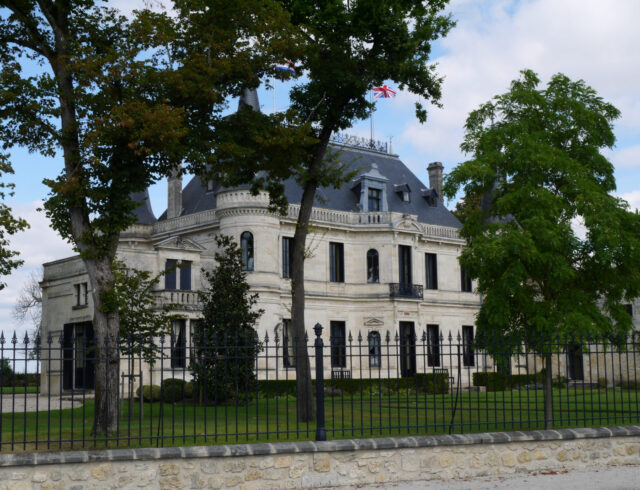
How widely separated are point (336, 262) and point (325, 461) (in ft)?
103

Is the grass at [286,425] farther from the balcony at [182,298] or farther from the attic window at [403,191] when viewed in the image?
the attic window at [403,191]

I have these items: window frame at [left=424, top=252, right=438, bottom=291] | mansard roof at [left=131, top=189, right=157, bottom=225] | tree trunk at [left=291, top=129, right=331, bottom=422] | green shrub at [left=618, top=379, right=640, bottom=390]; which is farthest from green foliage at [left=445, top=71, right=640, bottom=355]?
window frame at [left=424, top=252, right=438, bottom=291]

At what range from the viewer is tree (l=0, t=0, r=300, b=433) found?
14312 millimetres

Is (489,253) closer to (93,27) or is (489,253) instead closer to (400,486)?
(400,486)

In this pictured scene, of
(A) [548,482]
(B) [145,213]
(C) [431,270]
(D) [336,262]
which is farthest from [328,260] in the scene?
(A) [548,482]

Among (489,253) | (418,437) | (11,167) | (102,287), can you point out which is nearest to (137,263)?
(11,167)

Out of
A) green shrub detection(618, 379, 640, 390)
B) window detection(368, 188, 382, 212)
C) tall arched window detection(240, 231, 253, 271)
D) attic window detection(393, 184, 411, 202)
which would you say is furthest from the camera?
attic window detection(393, 184, 411, 202)

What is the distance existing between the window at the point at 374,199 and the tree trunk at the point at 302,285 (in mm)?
24752

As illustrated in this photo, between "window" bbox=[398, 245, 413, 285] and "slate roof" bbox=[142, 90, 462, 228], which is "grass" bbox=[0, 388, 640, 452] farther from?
"slate roof" bbox=[142, 90, 462, 228]

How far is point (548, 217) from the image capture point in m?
15.6

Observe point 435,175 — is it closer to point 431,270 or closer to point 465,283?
point 465,283

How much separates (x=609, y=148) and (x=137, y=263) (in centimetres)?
2392

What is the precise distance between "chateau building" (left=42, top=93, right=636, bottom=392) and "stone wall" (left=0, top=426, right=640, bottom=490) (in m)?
21.5

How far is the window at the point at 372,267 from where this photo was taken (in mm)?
42875
